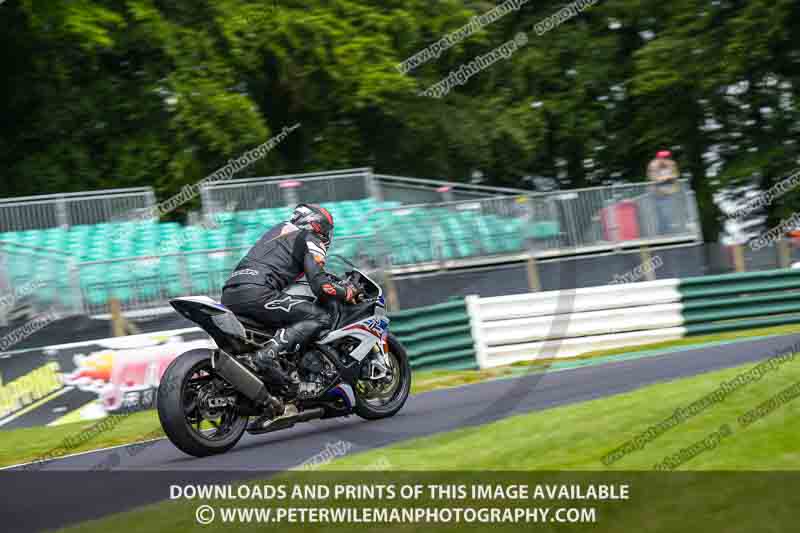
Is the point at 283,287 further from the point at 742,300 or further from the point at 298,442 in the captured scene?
the point at 742,300

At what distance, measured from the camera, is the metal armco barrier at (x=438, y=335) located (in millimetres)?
13430

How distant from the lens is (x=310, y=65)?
74.3ft

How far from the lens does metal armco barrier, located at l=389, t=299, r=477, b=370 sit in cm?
1343

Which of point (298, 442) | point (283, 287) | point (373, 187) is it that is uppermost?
point (373, 187)

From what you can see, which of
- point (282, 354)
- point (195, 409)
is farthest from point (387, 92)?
point (195, 409)

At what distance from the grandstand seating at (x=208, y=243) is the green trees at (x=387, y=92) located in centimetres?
539

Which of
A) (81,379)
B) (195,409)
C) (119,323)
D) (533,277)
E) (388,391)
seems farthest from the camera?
(533,277)

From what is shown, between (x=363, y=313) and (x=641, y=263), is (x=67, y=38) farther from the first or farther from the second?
(x=363, y=313)

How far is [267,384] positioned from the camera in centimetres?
815

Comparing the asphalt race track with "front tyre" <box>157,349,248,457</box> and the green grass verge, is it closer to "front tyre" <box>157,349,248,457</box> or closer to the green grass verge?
"front tyre" <box>157,349,248,457</box>

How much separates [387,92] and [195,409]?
16.2 meters

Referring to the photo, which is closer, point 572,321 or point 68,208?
point 572,321

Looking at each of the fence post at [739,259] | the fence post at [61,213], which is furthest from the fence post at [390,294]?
the fence post at [61,213]

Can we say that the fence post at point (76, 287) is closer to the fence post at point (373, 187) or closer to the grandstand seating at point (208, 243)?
the grandstand seating at point (208, 243)
